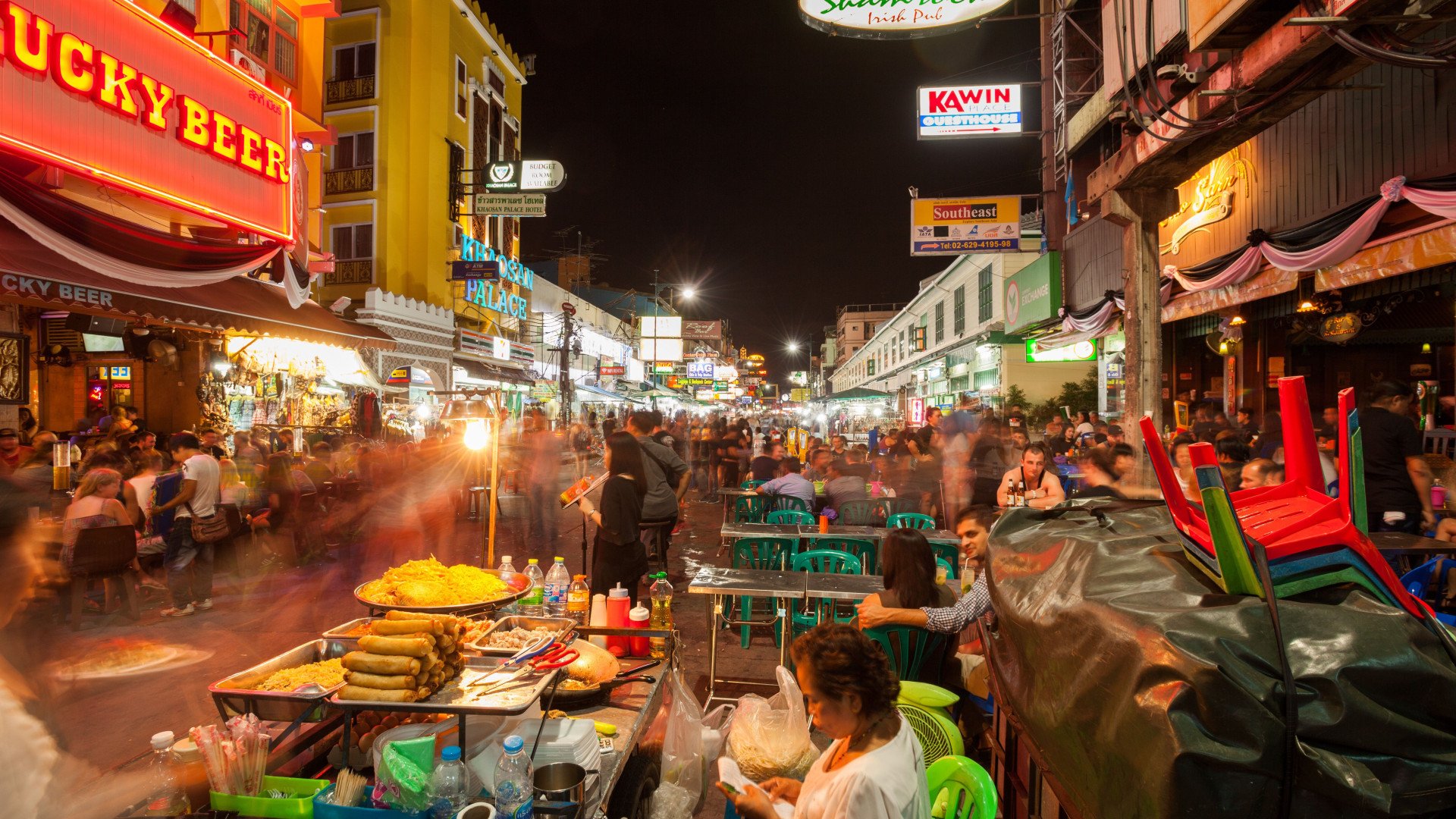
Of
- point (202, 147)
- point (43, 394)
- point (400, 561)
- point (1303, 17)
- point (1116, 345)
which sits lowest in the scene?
point (400, 561)

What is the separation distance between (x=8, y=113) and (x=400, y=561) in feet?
20.2

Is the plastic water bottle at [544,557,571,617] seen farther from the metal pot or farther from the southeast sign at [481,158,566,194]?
the southeast sign at [481,158,566,194]

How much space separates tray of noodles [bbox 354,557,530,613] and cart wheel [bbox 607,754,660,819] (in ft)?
3.66

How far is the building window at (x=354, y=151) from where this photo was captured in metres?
22.1

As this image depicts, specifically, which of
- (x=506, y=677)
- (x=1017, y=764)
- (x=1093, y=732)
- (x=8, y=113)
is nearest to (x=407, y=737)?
(x=506, y=677)

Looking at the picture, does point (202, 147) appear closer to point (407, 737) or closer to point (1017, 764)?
point (407, 737)

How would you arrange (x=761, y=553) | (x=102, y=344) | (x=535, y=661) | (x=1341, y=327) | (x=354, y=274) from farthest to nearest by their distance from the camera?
(x=354, y=274) → (x=102, y=344) → (x=1341, y=327) → (x=761, y=553) → (x=535, y=661)

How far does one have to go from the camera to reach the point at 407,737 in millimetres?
2621

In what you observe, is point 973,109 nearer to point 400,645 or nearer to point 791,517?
point 791,517

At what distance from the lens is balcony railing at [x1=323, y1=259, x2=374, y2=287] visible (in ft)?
71.7

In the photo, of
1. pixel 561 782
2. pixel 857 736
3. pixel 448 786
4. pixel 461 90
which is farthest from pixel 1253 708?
pixel 461 90

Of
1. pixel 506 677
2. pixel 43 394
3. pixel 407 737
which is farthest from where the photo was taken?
pixel 43 394

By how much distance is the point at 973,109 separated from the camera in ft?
45.1

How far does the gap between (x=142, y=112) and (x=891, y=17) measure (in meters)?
9.25
